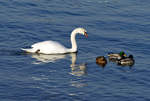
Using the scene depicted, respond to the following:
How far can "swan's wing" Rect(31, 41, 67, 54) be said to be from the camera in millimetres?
23609

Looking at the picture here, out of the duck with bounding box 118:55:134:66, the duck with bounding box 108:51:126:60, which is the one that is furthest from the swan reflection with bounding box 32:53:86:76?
the duck with bounding box 118:55:134:66

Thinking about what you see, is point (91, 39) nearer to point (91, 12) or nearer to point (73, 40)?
point (73, 40)

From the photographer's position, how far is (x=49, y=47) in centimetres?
2367

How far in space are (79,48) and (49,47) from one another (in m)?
2.21

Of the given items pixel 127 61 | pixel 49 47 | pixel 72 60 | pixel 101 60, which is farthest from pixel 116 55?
pixel 49 47

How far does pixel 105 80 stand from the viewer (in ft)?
65.1

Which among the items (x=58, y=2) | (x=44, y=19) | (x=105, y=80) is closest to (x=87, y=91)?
(x=105, y=80)

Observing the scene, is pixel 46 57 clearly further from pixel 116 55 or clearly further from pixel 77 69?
pixel 116 55

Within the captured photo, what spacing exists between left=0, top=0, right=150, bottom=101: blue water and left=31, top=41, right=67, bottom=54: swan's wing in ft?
1.33

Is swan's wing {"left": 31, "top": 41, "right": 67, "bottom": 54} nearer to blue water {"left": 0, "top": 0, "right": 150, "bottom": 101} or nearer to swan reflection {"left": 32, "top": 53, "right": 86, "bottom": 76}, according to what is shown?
swan reflection {"left": 32, "top": 53, "right": 86, "bottom": 76}

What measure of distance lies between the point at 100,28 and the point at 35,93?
11216mm

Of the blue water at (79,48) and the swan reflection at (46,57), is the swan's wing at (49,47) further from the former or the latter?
the blue water at (79,48)

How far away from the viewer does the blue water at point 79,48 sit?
723 inches

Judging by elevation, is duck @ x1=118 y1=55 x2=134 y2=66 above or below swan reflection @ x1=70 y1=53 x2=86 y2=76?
above
